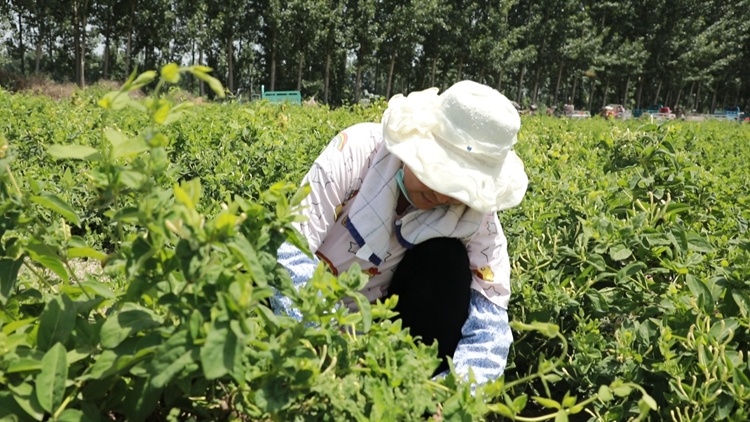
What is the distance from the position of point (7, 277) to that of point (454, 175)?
3.36 ft

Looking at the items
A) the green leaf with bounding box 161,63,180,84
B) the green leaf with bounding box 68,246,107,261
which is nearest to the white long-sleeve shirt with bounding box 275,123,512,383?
the green leaf with bounding box 68,246,107,261

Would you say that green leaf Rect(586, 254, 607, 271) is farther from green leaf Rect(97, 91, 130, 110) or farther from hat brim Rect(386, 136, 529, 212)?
green leaf Rect(97, 91, 130, 110)

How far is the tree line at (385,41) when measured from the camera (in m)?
27.1

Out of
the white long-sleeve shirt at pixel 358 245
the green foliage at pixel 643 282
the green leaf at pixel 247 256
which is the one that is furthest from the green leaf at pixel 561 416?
the white long-sleeve shirt at pixel 358 245

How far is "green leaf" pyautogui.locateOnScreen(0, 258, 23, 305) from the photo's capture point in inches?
37.4

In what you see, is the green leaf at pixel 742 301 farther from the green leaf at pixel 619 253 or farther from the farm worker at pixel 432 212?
the farm worker at pixel 432 212

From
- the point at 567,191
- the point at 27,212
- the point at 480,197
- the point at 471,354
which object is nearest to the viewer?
the point at 27,212

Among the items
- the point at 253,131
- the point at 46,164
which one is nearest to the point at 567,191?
the point at 253,131

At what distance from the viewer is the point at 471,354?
183cm

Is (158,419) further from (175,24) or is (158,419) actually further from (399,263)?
(175,24)

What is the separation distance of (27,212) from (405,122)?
3.26 feet

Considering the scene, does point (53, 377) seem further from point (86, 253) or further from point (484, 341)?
point (484, 341)

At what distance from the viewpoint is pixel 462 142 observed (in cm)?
165

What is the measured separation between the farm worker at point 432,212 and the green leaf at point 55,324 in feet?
2.81
